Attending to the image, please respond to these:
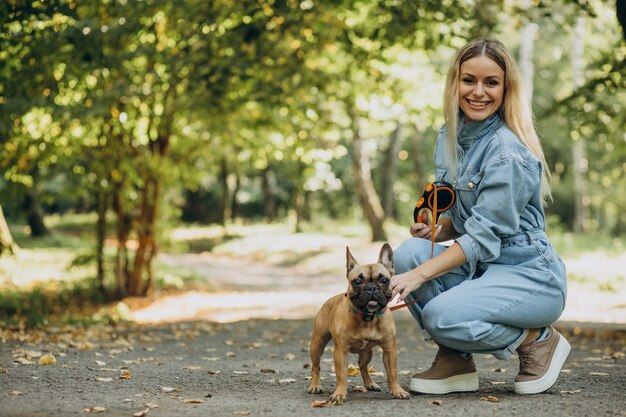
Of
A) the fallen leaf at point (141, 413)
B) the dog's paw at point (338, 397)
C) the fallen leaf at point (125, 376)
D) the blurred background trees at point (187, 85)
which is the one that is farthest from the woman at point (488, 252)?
the blurred background trees at point (187, 85)

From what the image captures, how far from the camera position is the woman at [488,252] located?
452 cm

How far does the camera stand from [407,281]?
14.7 ft

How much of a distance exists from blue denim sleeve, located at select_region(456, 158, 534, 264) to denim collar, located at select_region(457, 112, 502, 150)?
14.6 inches

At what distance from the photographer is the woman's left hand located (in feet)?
14.6

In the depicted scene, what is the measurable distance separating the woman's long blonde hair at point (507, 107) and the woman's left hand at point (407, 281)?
766 millimetres

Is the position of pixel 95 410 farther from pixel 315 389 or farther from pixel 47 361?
pixel 47 361

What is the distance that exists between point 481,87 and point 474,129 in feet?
0.90

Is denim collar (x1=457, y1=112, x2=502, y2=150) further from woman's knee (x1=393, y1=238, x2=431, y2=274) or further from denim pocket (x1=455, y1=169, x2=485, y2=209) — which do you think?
woman's knee (x1=393, y1=238, x2=431, y2=274)

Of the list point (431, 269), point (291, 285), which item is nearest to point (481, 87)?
point (431, 269)

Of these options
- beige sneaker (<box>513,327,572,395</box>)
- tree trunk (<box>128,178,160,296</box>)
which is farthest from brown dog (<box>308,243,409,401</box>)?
tree trunk (<box>128,178,160,296</box>)

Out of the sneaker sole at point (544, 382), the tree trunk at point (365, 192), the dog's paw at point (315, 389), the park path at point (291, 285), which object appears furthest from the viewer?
the tree trunk at point (365, 192)

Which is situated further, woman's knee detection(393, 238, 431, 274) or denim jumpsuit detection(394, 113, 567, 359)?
woman's knee detection(393, 238, 431, 274)

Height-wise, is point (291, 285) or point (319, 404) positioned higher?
point (319, 404)

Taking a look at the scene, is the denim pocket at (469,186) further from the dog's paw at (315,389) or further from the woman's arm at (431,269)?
the dog's paw at (315,389)
